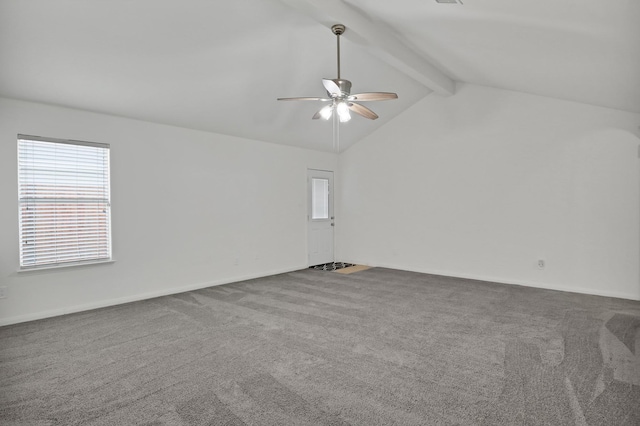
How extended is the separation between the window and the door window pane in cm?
388

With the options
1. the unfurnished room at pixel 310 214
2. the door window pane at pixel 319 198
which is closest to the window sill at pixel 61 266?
the unfurnished room at pixel 310 214

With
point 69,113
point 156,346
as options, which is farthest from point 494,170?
point 69,113

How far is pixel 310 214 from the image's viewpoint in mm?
7395

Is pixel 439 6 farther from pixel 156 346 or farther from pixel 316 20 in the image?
pixel 156 346

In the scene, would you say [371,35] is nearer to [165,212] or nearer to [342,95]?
[342,95]

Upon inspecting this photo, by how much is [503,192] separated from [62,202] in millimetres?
6245

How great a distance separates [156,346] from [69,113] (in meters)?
3.03

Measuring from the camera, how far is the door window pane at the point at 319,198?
7.49m

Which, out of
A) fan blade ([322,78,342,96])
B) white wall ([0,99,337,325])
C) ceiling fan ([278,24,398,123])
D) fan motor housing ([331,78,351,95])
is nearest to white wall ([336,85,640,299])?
white wall ([0,99,337,325])

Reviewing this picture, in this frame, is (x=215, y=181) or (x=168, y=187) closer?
(x=168, y=187)

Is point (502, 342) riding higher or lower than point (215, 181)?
lower

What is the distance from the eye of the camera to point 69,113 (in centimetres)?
429

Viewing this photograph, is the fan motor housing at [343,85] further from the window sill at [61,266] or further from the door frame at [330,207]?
the door frame at [330,207]

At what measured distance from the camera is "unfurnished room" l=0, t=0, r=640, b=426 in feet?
8.45
